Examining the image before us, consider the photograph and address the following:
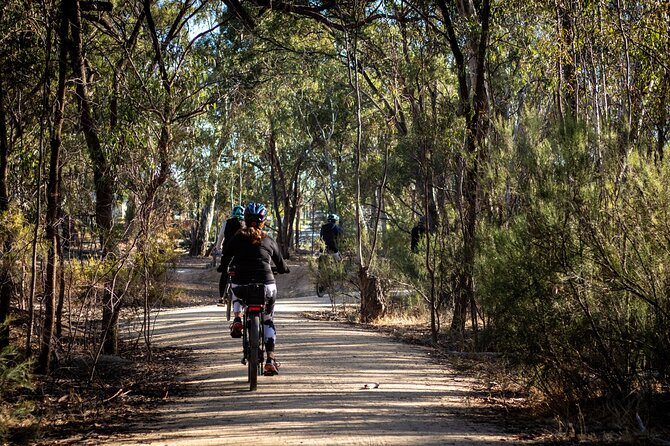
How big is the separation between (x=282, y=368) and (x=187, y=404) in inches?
78.6

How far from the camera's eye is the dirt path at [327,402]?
6270 millimetres

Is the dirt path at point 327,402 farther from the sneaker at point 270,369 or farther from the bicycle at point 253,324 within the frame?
the bicycle at point 253,324

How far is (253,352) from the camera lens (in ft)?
27.4

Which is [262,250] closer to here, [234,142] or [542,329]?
[542,329]

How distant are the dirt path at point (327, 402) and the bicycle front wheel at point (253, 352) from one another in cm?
13

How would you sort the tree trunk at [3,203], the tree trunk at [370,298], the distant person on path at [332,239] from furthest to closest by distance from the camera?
the distant person on path at [332,239]
the tree trunk at [370,298]
the tree trunk at [3,203]

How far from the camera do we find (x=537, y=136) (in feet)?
29.2

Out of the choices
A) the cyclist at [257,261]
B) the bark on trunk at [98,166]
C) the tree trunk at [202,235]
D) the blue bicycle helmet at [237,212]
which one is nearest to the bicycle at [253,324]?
the cyclist at [257,261]

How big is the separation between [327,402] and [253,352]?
1134 millimetres

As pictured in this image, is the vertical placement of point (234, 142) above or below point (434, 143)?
above

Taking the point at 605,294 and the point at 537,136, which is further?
the point at 537,136

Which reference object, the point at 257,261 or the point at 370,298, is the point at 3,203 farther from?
the point at 370,298

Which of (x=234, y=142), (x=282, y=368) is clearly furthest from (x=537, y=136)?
(x=234, y=142)

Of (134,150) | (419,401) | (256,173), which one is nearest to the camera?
(419,401)
